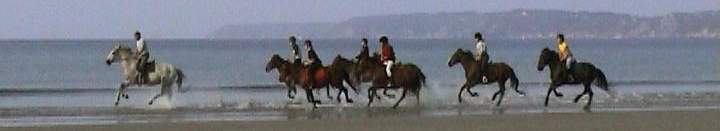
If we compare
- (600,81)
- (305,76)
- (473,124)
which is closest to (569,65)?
(600,81)

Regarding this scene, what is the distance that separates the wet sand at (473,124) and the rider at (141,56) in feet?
19.0

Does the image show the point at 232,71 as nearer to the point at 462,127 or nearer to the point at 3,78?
the point at 3,78

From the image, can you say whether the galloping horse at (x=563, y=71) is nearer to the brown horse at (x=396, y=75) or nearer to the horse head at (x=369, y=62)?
the brown horse at (x=396, y=75)

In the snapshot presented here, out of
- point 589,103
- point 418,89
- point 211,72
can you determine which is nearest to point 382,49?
point 418,89

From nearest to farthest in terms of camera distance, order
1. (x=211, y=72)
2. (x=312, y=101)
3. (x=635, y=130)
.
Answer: (x=635, y=130) < (x=312, y=101) < (x=211, y=72)

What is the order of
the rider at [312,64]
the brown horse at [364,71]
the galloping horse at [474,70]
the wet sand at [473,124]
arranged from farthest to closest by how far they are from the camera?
1. the galloping horse at [474,70]
2. the brown horse at [364,71]
3. the rider at [312,64]
4. the wet sand at [473,124]

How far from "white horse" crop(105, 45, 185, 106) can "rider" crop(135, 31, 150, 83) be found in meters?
0.07

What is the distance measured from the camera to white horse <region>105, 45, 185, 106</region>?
85.5ft

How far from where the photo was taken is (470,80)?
26188 millimetres

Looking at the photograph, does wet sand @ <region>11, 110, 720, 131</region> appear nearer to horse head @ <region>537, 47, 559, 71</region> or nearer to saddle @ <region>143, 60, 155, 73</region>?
horse head @ <region>537, 47, 559, 71</region>

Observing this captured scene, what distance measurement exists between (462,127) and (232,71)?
4761 cm

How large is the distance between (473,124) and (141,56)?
7989mm

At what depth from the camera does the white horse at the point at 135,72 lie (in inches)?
1025

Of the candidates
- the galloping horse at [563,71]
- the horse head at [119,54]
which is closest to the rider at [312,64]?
the horse head at [119,54]
